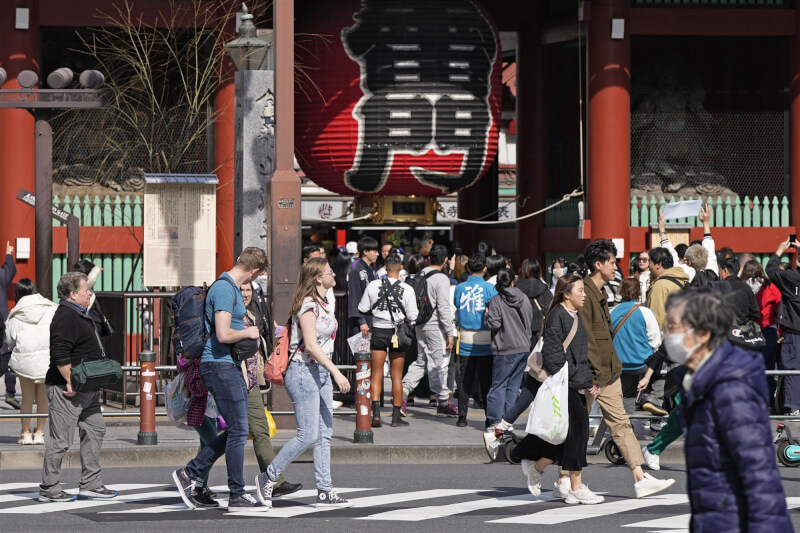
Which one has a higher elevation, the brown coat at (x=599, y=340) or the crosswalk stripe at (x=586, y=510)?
the brown coat at (x=599, y=340)

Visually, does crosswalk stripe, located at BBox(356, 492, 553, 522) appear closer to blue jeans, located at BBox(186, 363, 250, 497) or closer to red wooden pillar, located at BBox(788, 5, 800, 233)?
blue jeans, located at BBox(186, 363, 250, 497)

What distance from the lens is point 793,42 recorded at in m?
25.0

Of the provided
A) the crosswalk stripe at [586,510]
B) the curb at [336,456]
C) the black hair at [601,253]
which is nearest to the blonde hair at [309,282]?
the crosswalk stripe at [586,510]

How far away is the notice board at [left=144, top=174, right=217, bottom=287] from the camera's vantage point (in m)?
17.7

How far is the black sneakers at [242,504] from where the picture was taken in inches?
418

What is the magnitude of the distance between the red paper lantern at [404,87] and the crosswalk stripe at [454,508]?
10033 millimetres

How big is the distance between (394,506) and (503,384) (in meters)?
3.75

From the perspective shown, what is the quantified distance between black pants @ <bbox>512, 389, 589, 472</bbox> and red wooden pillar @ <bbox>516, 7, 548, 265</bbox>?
16512 millimetres

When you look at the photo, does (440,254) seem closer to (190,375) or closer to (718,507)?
(190,375)

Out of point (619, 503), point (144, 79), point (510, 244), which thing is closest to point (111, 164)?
point (144, 79)

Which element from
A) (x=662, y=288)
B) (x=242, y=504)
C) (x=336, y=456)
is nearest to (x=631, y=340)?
(x=662, y=288)

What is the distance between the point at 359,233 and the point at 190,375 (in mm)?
32090

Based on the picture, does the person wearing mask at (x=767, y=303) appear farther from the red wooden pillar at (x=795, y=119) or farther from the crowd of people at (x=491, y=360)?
the red wooden pillar at (x=795, y=119)

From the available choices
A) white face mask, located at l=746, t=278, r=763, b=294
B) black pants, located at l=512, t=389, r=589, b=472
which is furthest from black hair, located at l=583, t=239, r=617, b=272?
white face mask, located at l=746, t=278, r=763, b=294
